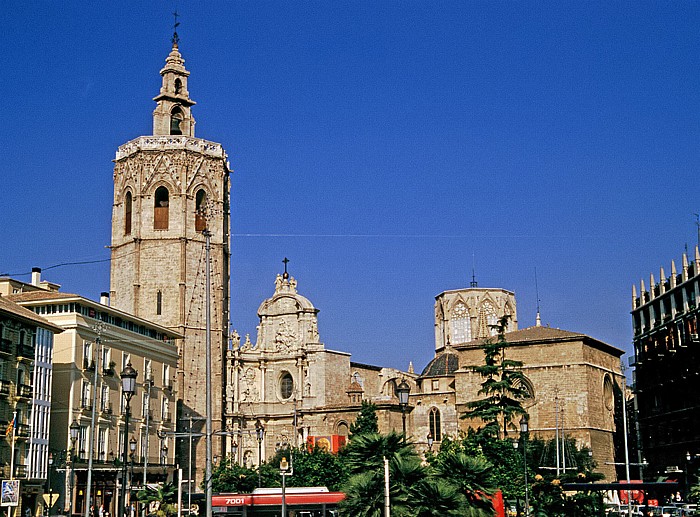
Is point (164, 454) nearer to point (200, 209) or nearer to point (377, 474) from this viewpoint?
point (200, 209)

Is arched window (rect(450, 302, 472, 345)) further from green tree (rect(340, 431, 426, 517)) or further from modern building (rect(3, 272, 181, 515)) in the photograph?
green tree (rect(340, 431, 426, 517))

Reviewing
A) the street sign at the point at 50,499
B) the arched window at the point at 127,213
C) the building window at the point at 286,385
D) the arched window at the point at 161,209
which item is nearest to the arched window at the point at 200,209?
the arched window at the point at 161,209

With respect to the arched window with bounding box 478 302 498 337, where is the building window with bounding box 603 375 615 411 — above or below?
below

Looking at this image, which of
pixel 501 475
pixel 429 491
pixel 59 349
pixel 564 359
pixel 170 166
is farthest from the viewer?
pixel 170 166

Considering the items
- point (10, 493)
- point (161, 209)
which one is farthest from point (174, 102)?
point (10, 493)

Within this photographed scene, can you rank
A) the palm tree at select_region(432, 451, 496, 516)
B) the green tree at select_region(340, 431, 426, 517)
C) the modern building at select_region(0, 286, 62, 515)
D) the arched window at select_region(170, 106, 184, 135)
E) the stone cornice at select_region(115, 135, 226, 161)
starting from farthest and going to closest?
the arched window at select_region(170, 106, 184, 135), the stone cornice at select_region(115, 135, 226, 161), the modern building at select_region(0, 286, 62, 515), the palm tree at select_region(432, 451, 496, 516), the green tree at select_region(340, 431, 426, 517)

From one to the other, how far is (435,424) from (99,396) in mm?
32250

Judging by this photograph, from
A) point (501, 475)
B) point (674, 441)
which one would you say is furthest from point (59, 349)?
point (674, 441)

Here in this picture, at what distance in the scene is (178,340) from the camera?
7581 centimetres

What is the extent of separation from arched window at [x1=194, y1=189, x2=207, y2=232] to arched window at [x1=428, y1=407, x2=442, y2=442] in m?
24.3

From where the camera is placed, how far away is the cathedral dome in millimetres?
91000

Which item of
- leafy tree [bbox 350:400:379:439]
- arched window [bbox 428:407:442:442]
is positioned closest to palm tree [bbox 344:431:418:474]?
leafy tree [bbox 350:400:379:439]

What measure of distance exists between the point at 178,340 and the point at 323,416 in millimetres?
15559

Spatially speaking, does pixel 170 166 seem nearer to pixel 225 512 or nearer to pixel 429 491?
pixel 225 512
